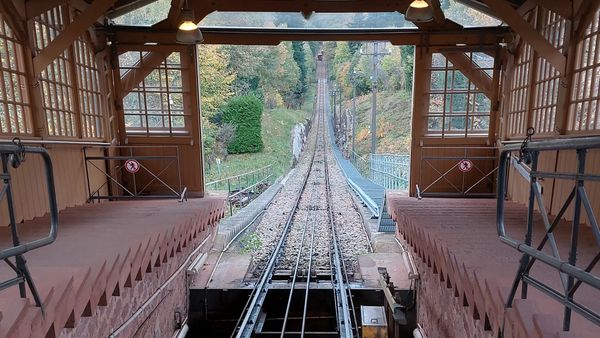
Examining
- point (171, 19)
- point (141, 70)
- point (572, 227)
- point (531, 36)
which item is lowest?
point (572, 227)

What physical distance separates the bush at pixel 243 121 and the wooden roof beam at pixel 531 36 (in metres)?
18.8

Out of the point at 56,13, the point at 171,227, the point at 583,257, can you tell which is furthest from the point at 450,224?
the point at 56,13

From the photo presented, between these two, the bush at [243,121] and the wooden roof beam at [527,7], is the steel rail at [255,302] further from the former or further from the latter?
the bush at [243,121]

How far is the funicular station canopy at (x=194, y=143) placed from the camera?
2.61 m

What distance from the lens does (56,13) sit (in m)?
5.73

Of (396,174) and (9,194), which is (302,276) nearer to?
(9,194)

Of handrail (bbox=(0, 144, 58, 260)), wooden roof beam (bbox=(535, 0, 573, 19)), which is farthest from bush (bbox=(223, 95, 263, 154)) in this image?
handrail (bbox=(0, 144, 58, 260))

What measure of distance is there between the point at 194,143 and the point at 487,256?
5.76m

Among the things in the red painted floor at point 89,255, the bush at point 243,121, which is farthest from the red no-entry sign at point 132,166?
the bush at point 243,121

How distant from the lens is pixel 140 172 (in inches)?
303

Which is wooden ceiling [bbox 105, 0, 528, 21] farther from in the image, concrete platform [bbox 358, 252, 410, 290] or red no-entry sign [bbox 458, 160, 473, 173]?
concrete platform [bbox 358, 252, 410, 290]

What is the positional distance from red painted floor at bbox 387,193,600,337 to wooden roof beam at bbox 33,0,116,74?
17.8 feet

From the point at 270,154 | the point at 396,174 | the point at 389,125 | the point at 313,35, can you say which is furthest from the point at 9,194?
the point at 389,125

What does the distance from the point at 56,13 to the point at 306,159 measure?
2228 cm
